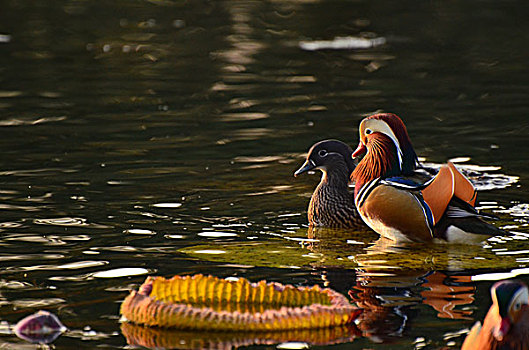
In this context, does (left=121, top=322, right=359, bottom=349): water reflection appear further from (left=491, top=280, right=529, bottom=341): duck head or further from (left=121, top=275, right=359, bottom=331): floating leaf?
(left=491, top=280, right=529, bottom=341): duck head

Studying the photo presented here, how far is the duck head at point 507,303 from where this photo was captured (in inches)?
222

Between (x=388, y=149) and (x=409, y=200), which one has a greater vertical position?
(x=388, y=149)

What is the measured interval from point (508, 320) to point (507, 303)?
95 millimetres

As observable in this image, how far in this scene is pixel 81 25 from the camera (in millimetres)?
24062

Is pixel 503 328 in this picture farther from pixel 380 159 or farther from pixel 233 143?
pixel 233 143

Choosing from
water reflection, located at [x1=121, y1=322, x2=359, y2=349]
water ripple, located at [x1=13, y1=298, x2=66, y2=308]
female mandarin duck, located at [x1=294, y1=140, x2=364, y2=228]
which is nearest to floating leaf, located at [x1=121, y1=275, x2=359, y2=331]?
water reflection, located at [x1=121, y1=322, x2=359, y2=349]

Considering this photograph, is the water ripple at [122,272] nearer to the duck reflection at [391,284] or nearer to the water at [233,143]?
the water at [233,143]

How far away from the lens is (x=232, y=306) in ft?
22.7

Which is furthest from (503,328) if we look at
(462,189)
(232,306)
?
(462,189)

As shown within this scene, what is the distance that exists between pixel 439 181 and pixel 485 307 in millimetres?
2095

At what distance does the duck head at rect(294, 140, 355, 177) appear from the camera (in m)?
10.6

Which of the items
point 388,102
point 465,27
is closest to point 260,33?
point 465,27

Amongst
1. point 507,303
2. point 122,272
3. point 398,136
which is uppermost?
point 398,136

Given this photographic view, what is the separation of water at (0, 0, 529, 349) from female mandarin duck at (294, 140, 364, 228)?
0.56 feet
